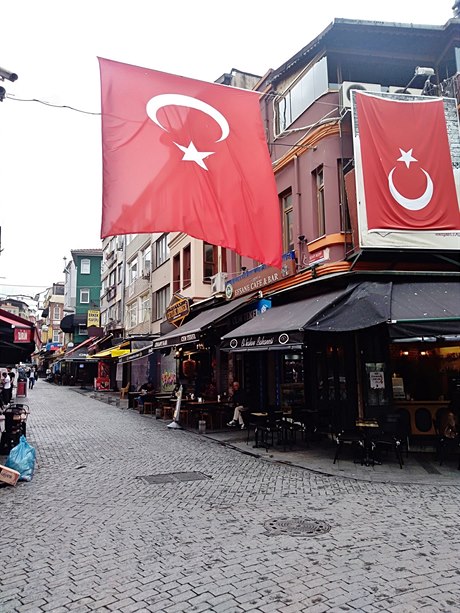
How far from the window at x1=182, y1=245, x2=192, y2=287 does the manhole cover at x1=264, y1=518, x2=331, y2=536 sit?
19.9m

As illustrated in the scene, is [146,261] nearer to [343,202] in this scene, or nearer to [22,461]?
[343,202]

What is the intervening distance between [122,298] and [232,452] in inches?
1293

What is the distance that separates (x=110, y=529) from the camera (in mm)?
6555

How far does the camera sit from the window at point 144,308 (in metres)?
35.3

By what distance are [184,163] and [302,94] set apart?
29.4 feet

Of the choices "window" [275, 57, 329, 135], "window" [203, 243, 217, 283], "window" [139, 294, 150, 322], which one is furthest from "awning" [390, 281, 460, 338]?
"window" [139, 294, 150, 322]

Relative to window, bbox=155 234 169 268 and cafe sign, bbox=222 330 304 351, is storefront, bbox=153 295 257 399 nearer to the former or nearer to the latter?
cafe sign, bbox=222 330 304 351

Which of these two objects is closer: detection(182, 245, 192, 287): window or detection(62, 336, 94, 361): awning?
detection(182, 245, 192, 287): window

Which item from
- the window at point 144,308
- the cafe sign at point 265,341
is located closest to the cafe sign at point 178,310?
the cafe sign at point 265,341

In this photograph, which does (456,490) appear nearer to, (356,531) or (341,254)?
(356,531)

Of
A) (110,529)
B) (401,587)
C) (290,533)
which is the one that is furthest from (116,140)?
(401,587)

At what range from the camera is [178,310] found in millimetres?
23812

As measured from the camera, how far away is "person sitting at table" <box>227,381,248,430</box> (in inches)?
698

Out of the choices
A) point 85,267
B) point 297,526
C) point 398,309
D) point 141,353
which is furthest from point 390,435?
point 85,267
